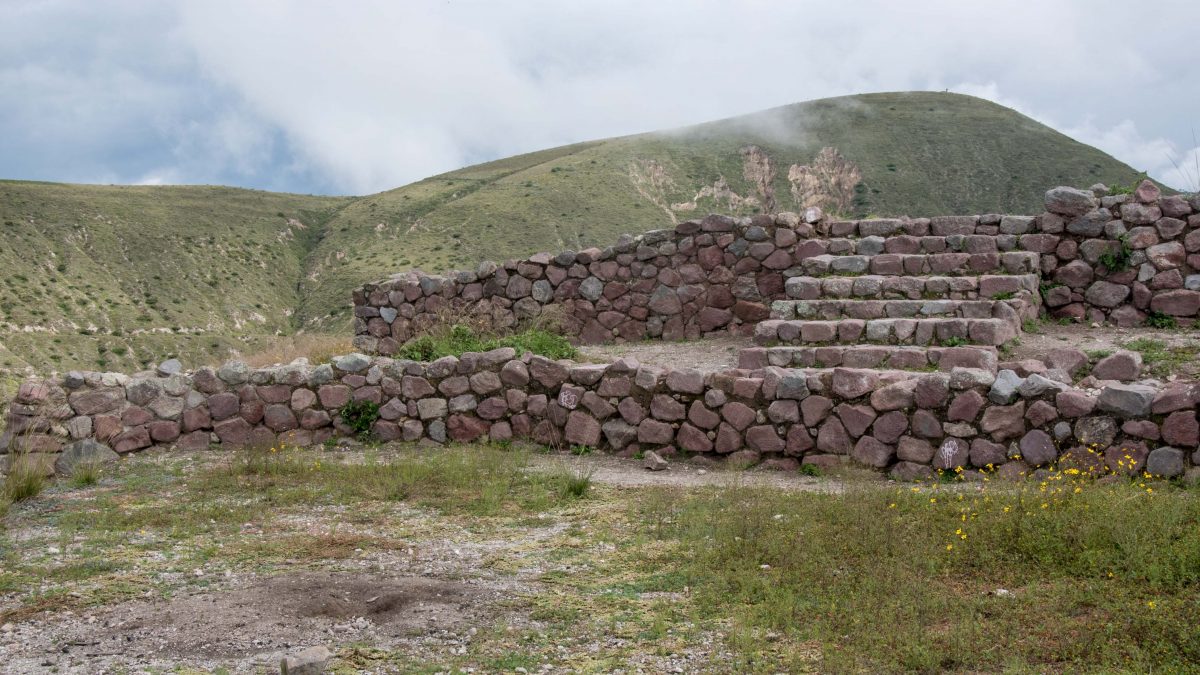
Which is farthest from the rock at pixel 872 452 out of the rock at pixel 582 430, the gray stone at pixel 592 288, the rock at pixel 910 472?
the gray stone at pixel 592 288

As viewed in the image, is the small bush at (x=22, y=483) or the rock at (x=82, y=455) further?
the rock at (x=82, y=455)

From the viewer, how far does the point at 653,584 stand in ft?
17.9

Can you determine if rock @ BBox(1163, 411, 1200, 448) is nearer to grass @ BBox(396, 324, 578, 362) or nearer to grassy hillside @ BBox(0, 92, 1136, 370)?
grass @ BBox(396, 324, 578, 362)

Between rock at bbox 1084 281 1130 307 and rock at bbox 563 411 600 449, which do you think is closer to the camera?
rock at bbox 563 411 600 449

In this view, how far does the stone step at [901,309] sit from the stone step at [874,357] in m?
0.90

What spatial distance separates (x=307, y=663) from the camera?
13.4 feet

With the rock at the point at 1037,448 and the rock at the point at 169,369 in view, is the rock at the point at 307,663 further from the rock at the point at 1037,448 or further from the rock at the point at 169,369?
the rock at the point at 169,369

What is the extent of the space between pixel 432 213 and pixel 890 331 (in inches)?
1834

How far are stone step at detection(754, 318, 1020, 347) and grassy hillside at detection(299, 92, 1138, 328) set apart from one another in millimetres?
32933

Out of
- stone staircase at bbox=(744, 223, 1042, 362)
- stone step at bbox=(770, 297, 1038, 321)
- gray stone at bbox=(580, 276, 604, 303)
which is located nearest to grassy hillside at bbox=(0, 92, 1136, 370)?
gray stone at bbox=(580, 276, 604, 303)

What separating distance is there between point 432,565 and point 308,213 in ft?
209

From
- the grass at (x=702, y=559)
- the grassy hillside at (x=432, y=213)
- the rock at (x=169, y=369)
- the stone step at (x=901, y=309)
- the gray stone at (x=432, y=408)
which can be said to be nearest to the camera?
the grass at (x=702, y=559)

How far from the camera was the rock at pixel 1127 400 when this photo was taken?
728 centimetres

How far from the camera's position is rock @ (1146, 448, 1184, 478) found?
7.07 m
